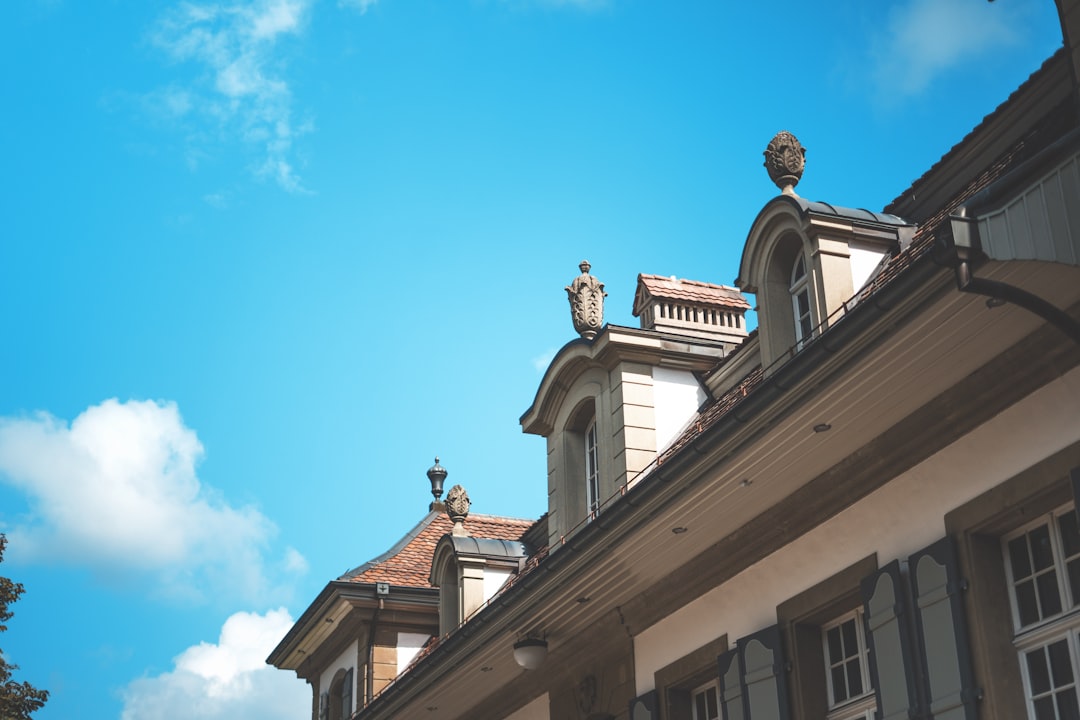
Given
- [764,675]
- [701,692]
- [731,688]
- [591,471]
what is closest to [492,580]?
[591,471]

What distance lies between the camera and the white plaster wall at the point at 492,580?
21.0m

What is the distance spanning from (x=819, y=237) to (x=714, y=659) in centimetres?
400

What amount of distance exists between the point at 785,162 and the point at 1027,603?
18.6 ft

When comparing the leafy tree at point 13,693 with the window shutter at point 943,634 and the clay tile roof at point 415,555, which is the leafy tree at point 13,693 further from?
the window shutter at point 943,634

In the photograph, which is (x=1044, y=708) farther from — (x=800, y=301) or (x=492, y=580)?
(x=492, y=580)

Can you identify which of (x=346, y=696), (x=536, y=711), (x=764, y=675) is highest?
(x=346, y=696)

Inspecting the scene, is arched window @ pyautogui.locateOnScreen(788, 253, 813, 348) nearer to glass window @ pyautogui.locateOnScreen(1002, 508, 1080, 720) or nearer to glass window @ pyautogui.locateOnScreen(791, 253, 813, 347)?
glass window @ pyautogui.locateOnScreen(791, 253, 813, 347)

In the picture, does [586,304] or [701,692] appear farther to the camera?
[586,304]

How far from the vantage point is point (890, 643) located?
1127 centimetres

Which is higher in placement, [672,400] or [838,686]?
[672,400]

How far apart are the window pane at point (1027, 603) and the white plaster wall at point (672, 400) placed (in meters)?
6.75

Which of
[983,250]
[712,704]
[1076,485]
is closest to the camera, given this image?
[983,250]

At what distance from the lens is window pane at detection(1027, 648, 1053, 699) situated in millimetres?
10219

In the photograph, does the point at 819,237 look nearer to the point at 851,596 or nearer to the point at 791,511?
the point at 791,511
